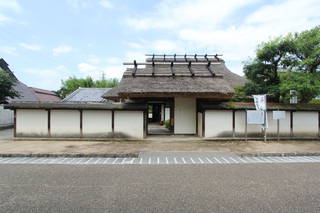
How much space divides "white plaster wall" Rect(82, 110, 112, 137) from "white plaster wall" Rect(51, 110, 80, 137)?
1.28ft

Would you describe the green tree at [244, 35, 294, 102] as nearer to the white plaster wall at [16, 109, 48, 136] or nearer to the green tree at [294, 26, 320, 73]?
the green tree at [294, 26, 320, 73]

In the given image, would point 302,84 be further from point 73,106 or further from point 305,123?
point 73,106

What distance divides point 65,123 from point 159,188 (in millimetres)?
8012

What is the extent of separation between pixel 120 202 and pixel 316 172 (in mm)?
5255

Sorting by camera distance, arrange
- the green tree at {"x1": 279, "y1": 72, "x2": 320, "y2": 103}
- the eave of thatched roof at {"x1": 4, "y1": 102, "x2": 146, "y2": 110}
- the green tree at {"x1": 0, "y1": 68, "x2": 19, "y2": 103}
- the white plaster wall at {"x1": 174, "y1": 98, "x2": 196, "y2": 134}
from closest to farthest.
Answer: the green tree at {"x1": 279, "y1": 72, "x2": 320, "y2": 103} < the eave of thatched roof at {"x1": 4, "y1": 102, "x2": 146, "y2": 110} < the white plaster wall at {"x1": 174, "y1": 98, "x2": 196, "y2": 134} < the green tree at {"x1": 0, "y1": 68, "x2": 19, "y2": 103}

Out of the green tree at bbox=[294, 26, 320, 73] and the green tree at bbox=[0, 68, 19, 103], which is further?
the green tree at bbox=[0, 68, 19, 103]

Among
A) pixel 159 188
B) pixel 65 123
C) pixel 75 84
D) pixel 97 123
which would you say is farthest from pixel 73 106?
pixel 75 84

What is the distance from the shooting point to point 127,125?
10180 mm

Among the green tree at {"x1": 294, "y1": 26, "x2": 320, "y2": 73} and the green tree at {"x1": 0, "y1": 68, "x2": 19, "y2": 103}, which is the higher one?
the green tree at {"x1": 294, "y1": 26, "x2": 320, "y2": 73}

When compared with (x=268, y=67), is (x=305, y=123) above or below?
below

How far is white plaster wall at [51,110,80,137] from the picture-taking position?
33.2ft

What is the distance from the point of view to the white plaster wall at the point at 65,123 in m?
10.1

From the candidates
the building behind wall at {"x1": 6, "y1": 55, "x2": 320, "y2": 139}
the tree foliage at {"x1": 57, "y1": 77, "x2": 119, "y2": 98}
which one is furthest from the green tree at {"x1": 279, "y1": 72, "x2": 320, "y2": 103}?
the tree foliage at {"x1": 57, "y1": 77, "x2": 119, "y2": 98}

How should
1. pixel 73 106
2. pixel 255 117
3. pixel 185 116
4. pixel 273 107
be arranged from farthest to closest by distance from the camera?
1. pixel 185 116
2. pixel 273 107
3. pixel 73 106
4. pixel 255 117
